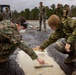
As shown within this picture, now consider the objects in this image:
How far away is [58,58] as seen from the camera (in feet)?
22.4

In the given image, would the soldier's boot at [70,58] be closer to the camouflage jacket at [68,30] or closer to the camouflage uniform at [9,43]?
the camouflage jacket at [68,30]

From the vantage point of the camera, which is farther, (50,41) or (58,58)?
(58,58)

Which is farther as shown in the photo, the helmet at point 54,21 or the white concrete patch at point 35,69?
the white concrete patch at point 35,69

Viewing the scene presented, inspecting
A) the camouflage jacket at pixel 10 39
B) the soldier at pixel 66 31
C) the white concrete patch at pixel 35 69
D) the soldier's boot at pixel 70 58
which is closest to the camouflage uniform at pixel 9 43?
the camouflage jacket at pixel 10 39

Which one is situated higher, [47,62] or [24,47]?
[24,47]

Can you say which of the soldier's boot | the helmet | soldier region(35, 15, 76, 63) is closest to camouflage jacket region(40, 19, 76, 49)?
soldier region(35, 15, 76, 63)

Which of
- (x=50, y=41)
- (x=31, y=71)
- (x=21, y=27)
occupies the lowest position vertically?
(x=31, y=71)

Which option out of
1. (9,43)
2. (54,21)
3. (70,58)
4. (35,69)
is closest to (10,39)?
(9,43)

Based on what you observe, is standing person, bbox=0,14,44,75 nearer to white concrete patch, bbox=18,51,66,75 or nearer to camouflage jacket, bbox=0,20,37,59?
camouflage jacket, bbox=0,20,37,59

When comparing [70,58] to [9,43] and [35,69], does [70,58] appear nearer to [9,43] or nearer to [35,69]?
[35,69]

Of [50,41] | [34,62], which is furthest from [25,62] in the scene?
[50,41]

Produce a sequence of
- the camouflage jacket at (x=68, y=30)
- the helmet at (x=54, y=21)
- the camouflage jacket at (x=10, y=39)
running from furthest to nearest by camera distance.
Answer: the helmet at (x=54, y=21), the camouflage jacket at (x=68, y=30), the camouflage jacket at (x=10, y=39)

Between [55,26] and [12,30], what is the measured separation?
42.0 inches

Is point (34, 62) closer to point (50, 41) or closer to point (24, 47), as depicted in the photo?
point (50, 41)
